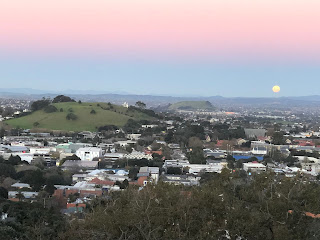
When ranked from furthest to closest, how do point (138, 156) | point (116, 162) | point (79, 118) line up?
point (79, 118) → point (138, 156) → point (116, 162)

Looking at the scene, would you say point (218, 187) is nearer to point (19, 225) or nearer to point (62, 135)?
point (19, 225)

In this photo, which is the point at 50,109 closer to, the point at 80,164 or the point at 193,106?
the point at 80,164

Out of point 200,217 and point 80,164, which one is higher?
point 200,217

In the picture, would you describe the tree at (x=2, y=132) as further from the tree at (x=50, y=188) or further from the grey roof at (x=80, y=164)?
the tree at (x=50, y=188)

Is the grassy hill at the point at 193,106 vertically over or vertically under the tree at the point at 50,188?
under

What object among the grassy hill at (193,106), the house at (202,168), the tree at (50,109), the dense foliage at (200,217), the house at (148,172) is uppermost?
the dense foliage at (200,217)

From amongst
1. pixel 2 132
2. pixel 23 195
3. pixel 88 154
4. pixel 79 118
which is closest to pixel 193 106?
pixel 79 118

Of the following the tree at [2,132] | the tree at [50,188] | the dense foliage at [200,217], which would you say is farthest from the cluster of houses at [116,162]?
the dense foliage at [200,217]

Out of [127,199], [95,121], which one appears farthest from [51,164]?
[95,121]

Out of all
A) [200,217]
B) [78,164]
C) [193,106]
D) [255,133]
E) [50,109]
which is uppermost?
[200,217]
